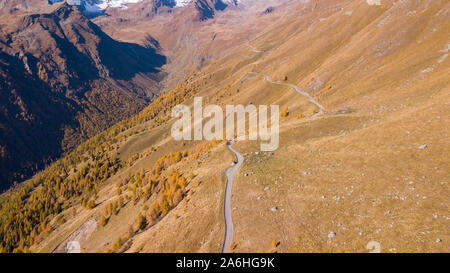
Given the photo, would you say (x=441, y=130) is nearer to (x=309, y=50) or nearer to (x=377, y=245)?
(x=377, y=245)

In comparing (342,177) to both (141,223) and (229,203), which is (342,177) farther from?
(141,223)

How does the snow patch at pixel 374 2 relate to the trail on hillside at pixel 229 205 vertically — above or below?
above

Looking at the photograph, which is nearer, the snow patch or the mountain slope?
the mountain slope

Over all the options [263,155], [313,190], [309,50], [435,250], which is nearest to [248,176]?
[263,155]

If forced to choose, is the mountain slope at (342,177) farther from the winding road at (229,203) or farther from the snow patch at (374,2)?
the snow patch at (374,2)

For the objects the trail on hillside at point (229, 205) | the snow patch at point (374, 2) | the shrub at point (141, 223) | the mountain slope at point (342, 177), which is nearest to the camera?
the mountain slope at point (342, 177)

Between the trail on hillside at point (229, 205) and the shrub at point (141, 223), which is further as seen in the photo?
the shrub at point (141, 223)

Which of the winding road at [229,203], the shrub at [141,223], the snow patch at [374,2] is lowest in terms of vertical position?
the shrub at [141,223]

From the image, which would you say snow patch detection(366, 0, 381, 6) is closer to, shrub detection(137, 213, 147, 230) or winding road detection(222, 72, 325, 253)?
winding road detection(222, 72, 325, 253)

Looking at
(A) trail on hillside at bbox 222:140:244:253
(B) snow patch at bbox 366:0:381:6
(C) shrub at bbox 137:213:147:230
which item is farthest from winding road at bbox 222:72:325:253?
(B) snow patch at bbox 366:0:381:6

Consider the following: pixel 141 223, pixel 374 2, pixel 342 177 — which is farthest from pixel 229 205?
pixel 374 2

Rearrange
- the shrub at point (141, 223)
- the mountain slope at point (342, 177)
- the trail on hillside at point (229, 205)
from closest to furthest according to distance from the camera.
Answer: the mountain slope at point (342, 177) < the trail on hillside at point (229, 205) < the shrub at point (141, 223)

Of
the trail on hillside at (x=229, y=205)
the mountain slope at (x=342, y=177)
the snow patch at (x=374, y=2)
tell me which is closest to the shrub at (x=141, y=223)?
the mountain slope at (x=342, y=177)
